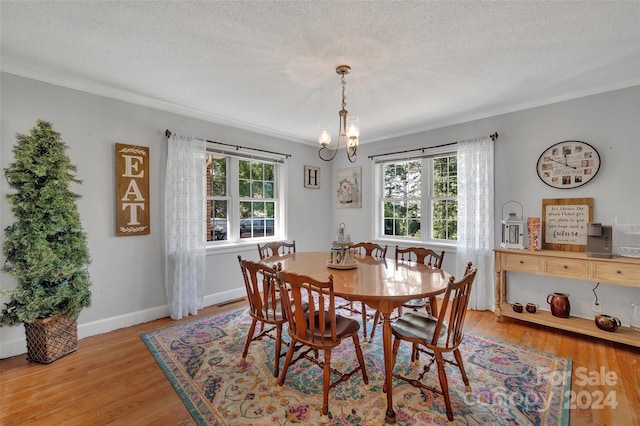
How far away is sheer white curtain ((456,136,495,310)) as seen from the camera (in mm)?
3582

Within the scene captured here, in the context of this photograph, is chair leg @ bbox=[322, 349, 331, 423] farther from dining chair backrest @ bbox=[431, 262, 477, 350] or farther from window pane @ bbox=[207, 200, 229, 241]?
window pane @ bbox=[207, 200, 229, 241]

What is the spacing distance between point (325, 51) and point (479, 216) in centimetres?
279

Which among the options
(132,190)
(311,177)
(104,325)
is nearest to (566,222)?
(311,177)

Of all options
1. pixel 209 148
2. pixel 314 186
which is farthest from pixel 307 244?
pixel 209 148

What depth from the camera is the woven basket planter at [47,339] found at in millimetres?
2365

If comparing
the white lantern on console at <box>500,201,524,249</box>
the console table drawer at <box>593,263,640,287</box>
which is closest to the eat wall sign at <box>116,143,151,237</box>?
the white lantern on console at <box>500,201,524,249</box>

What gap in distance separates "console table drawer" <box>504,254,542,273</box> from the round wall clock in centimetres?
89

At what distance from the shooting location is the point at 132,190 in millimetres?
3121

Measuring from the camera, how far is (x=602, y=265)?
2643 mm

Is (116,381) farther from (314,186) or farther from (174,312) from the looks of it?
(314,186)

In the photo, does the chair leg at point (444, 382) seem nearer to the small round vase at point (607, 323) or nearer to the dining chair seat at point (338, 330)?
the dining chair seat at point (338, 330)

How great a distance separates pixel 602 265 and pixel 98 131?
512cm

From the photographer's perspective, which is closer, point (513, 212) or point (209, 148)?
point (513, 212)

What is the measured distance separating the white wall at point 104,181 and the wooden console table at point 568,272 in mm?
3626
